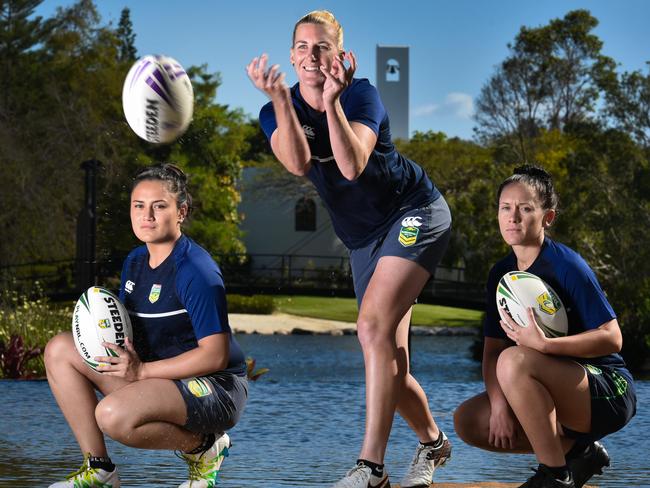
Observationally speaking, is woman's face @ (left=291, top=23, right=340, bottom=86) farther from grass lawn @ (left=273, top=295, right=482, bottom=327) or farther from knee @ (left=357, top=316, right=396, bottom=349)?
grass lawn @ (left=273, top=295, right=482, bottom=327)

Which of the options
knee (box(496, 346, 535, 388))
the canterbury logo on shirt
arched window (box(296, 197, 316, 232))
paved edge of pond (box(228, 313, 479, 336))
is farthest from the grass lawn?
knee (box(496, 346, 535, 388))

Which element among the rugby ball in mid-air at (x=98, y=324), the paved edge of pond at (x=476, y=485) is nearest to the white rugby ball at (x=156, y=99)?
the rugby ball in mid-air at (x=98, y=324)

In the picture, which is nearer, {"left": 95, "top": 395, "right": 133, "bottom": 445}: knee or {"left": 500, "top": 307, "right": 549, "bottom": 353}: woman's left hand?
{"left": 500, "top": 307, "right": 549, "bottom": 353}: woman's left hand

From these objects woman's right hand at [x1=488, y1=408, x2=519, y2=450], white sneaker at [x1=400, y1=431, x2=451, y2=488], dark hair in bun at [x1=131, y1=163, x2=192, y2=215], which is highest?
dark hair in bun at [x1=131, y1=163, x2=192, y2=215]

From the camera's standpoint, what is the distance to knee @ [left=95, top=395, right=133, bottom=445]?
5.21 metres

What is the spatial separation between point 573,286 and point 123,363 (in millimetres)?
1919

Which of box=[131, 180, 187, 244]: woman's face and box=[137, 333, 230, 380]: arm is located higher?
box=[131, 180, 187, 244]: woman's face

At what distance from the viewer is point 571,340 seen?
5.02 metres

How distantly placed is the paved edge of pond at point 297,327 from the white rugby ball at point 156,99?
32143 millimetres

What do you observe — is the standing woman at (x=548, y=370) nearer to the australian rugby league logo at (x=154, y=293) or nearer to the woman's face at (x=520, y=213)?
the woman's face at (x=520, y=213)

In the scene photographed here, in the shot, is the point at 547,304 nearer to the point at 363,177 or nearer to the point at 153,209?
the point at 363,177

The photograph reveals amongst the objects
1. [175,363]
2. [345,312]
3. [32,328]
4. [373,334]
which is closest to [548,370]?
[373,334]

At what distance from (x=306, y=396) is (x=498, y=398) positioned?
20.1 feet

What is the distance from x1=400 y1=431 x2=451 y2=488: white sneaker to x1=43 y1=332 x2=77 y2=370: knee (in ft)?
5.44
